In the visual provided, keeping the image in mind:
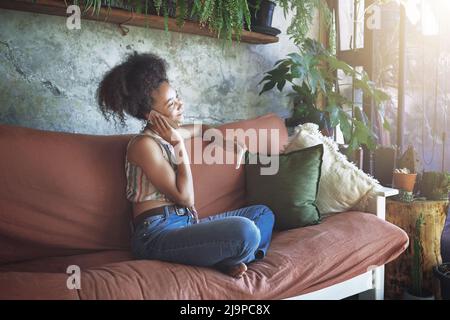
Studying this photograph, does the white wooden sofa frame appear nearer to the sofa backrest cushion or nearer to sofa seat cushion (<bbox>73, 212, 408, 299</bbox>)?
sofa seat cushion (<bbox>73, 212, 408, 299</bbox>)

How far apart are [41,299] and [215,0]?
4.85 ft

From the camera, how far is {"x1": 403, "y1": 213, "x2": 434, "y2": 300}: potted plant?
6.30ft

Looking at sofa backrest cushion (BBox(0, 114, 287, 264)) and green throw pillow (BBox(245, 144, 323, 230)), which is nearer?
sofa backrest cushion (BBox(0, 114, 287, 264))

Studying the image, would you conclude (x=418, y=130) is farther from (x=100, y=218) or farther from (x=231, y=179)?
(x=100, y=218)

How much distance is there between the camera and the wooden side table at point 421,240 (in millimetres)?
1985

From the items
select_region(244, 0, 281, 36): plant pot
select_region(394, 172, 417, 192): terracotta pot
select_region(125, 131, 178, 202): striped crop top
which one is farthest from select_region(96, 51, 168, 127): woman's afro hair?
Result: select_region(394, 172, 417, 192): terracotta pot

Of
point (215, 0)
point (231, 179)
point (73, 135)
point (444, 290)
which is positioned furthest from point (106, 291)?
point (444, 290)

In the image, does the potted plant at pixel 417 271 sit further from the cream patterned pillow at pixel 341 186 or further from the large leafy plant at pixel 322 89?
the large leafy plant at pixel 322 89

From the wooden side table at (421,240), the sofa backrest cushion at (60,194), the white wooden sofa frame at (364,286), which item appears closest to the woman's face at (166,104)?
the sofa backrest cushion at (60,194)

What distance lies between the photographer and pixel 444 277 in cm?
182

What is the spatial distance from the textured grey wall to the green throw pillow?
697 millimetres

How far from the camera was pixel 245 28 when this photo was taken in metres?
2.29

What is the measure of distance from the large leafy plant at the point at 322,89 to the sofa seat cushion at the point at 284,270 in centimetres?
65

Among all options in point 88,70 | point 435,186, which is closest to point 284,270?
point 435,186
